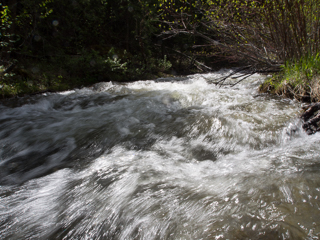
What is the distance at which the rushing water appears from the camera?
1682 millimetres

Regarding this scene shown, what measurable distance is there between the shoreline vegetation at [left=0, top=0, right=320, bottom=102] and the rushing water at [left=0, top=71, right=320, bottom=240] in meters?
1.23

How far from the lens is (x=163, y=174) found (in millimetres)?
2463

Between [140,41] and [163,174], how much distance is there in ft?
31.7

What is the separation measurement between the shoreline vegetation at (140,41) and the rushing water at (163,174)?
123cm

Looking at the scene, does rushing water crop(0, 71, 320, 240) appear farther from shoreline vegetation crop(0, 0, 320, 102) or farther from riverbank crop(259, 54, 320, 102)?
shoreline vegetation crop(0, 0, 320, 102)

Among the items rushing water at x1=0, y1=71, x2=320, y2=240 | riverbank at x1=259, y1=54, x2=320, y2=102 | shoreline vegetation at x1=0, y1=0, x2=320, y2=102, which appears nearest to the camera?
rushing water at x1=0, y1=71, x2=320, y2=240

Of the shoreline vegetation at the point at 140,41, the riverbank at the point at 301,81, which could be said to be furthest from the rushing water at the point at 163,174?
the shoreline vegetation at the point at 140,41

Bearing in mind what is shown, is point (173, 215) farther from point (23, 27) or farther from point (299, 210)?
point (23, 27)

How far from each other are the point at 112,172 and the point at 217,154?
1500 mm

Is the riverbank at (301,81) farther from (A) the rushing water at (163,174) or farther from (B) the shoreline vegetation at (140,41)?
(A) the rushing water at (163,174)

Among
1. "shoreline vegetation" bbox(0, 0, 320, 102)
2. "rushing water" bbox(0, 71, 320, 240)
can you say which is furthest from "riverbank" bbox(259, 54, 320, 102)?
"rushing water" bbox(0, 71, 320, 240)

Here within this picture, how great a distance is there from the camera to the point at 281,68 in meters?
5.24

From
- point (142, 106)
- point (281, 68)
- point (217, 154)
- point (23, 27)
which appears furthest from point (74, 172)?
point (23, 27)

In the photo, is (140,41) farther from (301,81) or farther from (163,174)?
(163,174)
